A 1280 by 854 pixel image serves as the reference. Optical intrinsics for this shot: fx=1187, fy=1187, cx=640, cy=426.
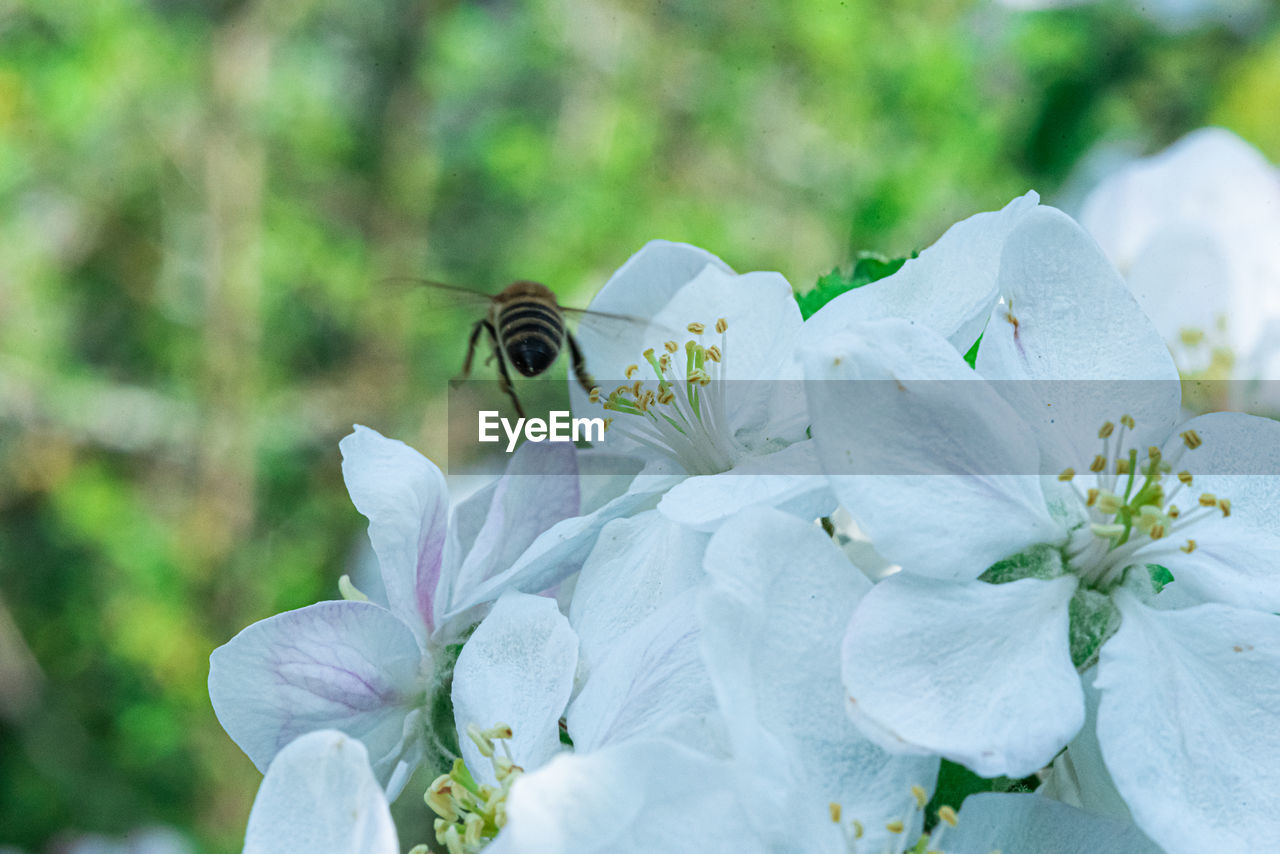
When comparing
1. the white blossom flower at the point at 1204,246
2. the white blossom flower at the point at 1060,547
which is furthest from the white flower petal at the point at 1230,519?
the white blossom flower at the point at 1204,246

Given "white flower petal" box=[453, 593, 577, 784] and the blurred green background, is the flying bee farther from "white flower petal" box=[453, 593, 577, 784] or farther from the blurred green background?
the blurred green background

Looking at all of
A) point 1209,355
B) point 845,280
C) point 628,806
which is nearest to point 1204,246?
point 1209,355

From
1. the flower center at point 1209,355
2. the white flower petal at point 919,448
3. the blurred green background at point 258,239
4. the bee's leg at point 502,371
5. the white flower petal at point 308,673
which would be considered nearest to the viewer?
the white flower petal at point 919,448

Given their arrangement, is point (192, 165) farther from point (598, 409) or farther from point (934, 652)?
point (934, 652)

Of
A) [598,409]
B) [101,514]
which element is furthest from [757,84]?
[598,409]

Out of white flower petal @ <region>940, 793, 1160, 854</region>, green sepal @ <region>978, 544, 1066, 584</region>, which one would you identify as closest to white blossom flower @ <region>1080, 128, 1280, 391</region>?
green sepal @ <region>978, 544, 1066, 584</region>

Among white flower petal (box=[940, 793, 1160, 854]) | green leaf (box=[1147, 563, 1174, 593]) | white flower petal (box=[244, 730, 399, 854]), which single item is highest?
green leaf (box=[1147, 563, 1174, 593])

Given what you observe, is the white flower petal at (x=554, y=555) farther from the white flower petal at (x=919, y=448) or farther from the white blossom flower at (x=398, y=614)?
the white flower petal at (x=919, y=448)
